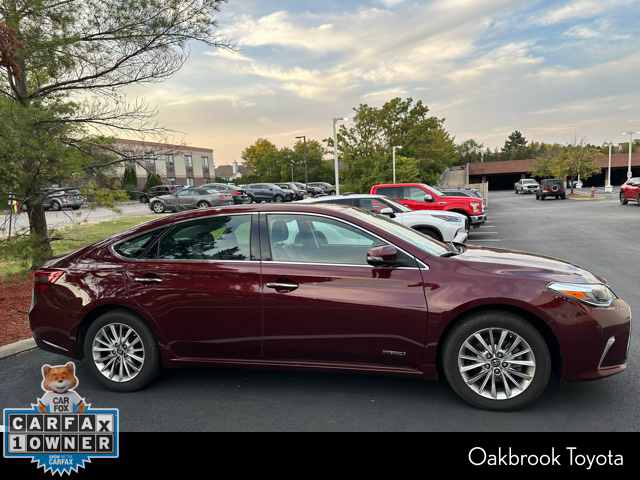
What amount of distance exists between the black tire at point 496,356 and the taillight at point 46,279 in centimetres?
344

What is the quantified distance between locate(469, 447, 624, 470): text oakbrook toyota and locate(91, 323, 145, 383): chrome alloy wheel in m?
2.79

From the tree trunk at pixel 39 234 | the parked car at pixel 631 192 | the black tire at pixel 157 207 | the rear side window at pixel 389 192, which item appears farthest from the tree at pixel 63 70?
the parked car at pixel 631 192

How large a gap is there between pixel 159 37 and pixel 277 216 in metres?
5.19

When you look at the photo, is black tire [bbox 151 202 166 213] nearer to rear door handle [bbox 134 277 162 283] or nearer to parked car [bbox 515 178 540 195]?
rear door handle [bbox 134 277 162 283]

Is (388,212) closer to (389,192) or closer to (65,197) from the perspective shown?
(389,192)

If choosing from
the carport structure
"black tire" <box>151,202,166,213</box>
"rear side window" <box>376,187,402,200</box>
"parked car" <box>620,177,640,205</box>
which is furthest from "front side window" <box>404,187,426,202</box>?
the carport structure

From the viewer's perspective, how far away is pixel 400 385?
13.1 feet

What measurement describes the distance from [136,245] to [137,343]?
87 centimetres

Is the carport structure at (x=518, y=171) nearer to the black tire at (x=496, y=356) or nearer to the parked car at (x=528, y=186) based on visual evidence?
the parked car at (x=528, y=186)

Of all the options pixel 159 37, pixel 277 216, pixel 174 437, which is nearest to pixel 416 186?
pixel 159 37

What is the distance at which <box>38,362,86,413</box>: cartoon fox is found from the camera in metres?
3.44

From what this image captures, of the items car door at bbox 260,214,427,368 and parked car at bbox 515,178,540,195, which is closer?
car door at bbox 260,214,427,368

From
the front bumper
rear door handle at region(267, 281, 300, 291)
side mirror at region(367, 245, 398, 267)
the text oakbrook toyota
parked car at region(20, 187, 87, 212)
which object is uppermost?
parked car at region(20, 187, 87, 212)

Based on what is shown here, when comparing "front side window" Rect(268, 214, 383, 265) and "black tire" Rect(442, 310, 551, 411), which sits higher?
"front side window" Rect(268, 214, 383, 265)
